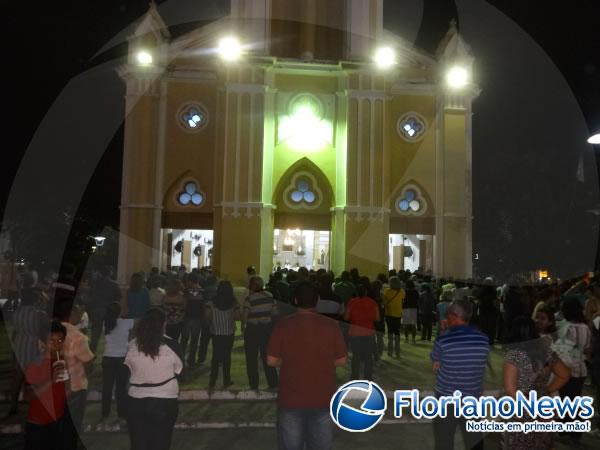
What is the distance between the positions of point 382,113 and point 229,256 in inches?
316

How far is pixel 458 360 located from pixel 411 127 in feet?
69.4

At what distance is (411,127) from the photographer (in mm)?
26141

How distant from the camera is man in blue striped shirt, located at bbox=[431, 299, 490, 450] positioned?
5922 millimetres

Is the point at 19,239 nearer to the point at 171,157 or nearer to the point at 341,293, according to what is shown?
the point at 171,157

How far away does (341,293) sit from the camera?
41.0ft

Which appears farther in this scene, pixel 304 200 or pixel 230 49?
pixel 304 200

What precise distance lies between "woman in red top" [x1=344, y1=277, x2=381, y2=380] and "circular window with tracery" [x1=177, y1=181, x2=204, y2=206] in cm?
1589

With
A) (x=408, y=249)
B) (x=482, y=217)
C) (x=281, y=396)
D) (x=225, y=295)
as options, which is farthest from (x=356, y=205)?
(x=281, y=396)

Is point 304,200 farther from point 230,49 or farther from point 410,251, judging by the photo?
point 230,49

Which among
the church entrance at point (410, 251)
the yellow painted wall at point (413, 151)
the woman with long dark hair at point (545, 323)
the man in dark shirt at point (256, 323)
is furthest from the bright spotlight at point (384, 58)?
the woman with long dark hair at point (545, 323)

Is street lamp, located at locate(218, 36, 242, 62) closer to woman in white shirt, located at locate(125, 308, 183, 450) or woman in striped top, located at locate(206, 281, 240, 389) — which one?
woman in striped top, located at locate(206, 281, 240, 389)

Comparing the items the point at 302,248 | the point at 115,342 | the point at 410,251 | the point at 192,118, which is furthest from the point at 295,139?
the point at 115,342

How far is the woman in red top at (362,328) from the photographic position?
10.5m

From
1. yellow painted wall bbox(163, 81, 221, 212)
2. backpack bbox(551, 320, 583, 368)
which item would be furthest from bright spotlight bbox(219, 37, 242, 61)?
backpack bbox(551, 320, 583, 368)
